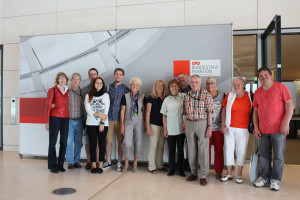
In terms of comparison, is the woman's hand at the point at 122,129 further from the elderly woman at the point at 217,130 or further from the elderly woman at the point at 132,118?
the elderly woman at the point at 217,130

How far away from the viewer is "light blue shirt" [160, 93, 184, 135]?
12.6ft

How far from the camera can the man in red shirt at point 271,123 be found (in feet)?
10.6

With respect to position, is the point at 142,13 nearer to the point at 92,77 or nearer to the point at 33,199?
the point at 92,77

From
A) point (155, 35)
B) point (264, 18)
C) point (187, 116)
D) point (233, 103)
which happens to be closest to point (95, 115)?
point (187, 116)

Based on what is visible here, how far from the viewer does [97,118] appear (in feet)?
13.3

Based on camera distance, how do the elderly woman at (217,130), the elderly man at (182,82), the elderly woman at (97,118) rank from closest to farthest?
the elderly woman at (217,130)
the elderly woman at (97,118)
the elderly man at (182,82)

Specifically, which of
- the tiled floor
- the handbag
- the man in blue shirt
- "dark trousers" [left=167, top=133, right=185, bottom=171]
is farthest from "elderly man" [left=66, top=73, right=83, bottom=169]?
the handbag

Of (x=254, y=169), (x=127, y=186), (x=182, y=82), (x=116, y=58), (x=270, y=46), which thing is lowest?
(x=127, y=186)

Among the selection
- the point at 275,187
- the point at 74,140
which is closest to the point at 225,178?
the point at 275,187

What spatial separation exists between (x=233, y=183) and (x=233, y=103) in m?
1.16

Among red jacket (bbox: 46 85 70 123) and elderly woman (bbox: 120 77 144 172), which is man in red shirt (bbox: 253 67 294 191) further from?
red jacket (bbox: 46 85 70 123)

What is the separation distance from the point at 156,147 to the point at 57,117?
1.72 m

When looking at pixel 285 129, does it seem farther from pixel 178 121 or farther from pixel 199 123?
pixel 178 121

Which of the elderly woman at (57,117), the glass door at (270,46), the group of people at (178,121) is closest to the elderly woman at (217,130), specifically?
the group of people at (178,121)
